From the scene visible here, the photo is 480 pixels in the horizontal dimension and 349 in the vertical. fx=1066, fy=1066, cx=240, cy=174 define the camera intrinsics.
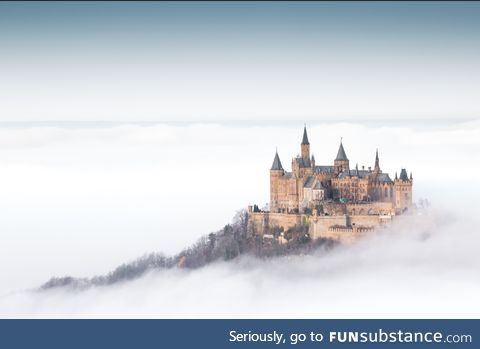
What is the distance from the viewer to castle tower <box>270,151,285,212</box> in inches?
1642

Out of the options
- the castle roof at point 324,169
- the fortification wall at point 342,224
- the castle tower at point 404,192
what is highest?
the castle roof at point 324,169

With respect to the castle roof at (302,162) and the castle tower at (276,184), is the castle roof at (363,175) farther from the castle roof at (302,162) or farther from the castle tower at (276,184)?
the castle tower at (276,184)

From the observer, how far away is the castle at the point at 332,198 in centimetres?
3909

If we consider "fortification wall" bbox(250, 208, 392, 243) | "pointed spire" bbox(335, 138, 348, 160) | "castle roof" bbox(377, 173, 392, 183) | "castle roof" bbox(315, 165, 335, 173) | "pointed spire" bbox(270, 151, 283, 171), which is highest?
"pointed spire" bbox(335, 138, 348, 160)

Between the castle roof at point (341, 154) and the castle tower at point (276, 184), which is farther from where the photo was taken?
the castle tower at point (276, 184)

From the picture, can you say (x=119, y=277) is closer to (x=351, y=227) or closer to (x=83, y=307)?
(x=83, y=307)

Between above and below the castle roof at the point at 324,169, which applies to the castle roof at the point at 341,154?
above

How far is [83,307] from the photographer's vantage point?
39.9 metres

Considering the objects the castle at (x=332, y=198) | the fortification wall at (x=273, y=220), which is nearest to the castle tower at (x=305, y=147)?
the castle at (x=332, y=198)

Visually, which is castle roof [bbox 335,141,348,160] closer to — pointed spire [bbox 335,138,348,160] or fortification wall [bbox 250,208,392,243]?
pointed spire [bbox 335,138,348,160]

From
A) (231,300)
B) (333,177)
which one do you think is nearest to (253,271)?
(231,300)

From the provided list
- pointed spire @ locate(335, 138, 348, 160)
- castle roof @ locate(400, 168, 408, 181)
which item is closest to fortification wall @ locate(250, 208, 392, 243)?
castle roof @ locate(400, 168, 408, 181)

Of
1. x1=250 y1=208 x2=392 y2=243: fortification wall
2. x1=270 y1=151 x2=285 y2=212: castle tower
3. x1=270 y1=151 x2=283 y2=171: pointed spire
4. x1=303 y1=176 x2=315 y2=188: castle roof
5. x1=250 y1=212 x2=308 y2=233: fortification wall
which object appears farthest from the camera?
x1=270 y1=151 x2=283 y2=171: pointed spire

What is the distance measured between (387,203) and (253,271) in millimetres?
5603
